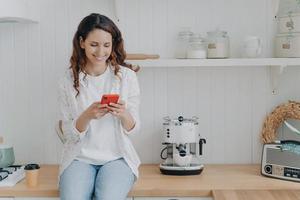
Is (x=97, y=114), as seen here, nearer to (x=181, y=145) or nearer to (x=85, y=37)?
(x=85, y=37)

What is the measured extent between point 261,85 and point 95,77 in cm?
82

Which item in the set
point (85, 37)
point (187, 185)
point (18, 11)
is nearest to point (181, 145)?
point (187, 185)

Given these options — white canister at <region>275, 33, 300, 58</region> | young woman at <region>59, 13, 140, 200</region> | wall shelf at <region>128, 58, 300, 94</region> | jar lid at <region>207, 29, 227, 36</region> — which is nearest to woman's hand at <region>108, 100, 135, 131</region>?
young woman at <region>59, 13, 140, 200</region>

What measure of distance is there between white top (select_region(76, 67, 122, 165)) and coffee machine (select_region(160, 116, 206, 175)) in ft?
0.84

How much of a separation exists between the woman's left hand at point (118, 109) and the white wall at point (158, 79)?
48 centimetres

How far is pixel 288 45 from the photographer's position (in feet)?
7.22

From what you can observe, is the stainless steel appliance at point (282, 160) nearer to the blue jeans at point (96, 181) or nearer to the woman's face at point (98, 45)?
the blue jeans at point (96, 181)

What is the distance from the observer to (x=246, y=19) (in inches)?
92.5

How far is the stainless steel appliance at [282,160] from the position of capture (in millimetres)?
2057

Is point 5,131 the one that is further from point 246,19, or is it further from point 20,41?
point 246,19

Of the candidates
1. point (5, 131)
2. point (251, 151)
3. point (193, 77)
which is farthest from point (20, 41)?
point (251, 151)

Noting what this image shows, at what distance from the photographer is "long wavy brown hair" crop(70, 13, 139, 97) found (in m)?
2.00

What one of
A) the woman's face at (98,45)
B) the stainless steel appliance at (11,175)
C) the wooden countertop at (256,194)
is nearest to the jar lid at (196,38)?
the woman's face at (98,45)

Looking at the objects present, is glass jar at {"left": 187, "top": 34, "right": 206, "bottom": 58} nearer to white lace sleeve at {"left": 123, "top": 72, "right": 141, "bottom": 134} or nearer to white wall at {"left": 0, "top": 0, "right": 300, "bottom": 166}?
white wall at {"left": 0, "top": 0, "right": 300, "bottom": 166}
